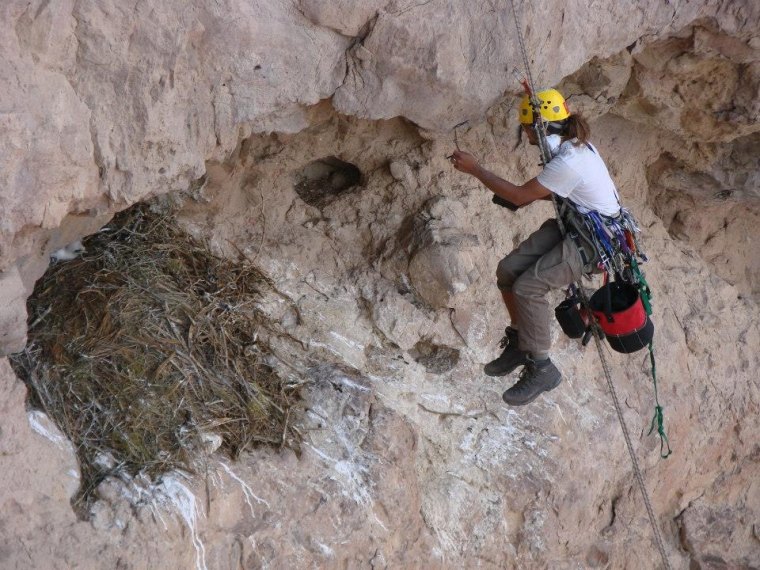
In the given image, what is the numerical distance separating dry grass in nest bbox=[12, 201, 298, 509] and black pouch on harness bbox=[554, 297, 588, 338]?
4.14 ft

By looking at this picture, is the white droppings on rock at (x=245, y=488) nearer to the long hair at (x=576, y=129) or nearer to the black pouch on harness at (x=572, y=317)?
the black pouch on harness at (x=572, y=317)

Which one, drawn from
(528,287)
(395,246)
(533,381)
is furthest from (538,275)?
(395,246)

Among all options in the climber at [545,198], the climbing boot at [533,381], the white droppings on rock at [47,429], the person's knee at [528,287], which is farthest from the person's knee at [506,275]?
the white droppings on rock at [47,429]

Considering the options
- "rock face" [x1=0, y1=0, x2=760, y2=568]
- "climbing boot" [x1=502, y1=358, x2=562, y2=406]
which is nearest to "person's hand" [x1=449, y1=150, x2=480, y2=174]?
"rock face" [x1=0, y1=0, x2=760, y2=568]

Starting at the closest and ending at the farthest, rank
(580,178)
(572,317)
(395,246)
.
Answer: (580,178) < (572,317) < (395,246)

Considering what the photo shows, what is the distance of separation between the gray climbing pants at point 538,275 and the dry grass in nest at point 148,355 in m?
1.10

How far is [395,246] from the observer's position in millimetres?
5059

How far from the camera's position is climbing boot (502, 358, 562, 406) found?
4.52 metres

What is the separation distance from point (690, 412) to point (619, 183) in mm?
1482

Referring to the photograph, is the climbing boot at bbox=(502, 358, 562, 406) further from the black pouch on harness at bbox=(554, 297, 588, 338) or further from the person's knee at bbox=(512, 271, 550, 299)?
the person's knee at bbox=(512, 271, 550, 299)

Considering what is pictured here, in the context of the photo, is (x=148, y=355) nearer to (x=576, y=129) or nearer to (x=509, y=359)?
(x=509, y=359)

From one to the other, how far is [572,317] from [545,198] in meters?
0.54

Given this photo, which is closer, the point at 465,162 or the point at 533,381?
the point at 465,162

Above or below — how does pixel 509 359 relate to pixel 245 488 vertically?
above
